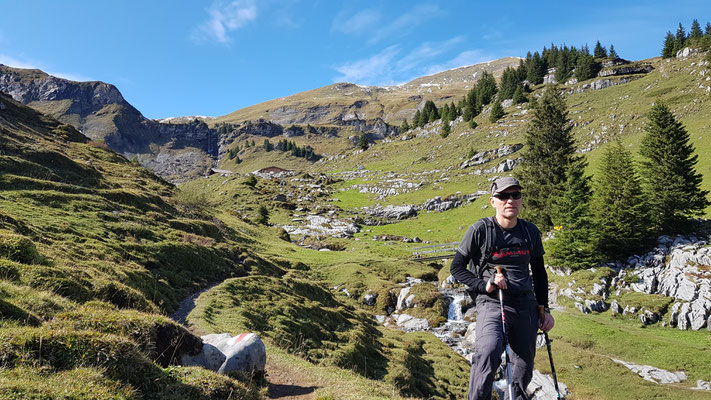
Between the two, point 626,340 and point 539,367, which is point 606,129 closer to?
point 626,340

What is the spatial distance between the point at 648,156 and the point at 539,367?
95.5 ft

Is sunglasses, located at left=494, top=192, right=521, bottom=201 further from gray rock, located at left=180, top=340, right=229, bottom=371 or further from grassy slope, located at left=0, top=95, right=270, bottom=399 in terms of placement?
gray rock, located at left=180, top=340, right=229, bottom=371

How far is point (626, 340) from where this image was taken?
21203 millimetres

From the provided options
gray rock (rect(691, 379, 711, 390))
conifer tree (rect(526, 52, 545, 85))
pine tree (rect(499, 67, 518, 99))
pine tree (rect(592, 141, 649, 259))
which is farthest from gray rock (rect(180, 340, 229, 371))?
conifer tree (rect(526, 52, 545, 85))

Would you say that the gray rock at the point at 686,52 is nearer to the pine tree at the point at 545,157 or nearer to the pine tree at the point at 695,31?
the pine tree at the point at 695,31

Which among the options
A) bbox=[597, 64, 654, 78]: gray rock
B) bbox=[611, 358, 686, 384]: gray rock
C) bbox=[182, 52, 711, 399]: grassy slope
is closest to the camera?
bbox=[611, 358, 686, 384]: gray rock

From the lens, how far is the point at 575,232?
3066cm

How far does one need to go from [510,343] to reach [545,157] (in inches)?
1778

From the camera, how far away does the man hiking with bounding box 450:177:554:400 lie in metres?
5.49

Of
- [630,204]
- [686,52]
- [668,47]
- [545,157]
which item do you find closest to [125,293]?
[630,204]

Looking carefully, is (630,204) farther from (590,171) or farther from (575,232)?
(590,171)

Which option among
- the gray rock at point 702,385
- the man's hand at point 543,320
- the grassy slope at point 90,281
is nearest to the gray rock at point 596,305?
the gray rock at point 702,385

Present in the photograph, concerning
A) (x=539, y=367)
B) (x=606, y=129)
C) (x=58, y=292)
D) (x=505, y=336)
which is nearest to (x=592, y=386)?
(x=539, y=367)

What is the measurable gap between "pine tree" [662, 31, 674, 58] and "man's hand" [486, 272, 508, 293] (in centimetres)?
17943
